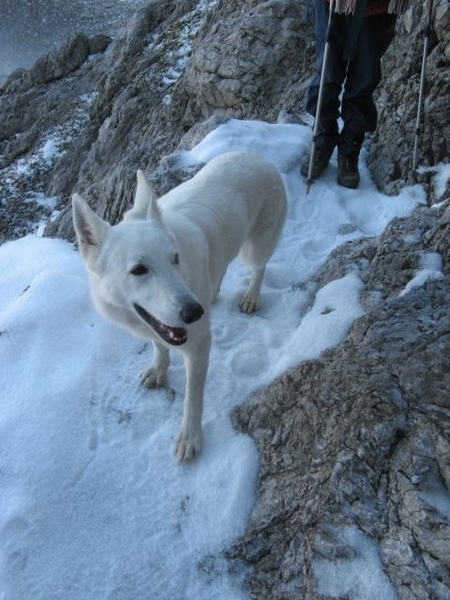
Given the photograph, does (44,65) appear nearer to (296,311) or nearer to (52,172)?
(52,172)

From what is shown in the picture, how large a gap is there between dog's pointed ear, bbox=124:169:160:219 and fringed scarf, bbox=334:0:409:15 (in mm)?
3431

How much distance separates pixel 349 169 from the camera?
651 cm

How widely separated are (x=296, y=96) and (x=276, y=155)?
3225 millimetres

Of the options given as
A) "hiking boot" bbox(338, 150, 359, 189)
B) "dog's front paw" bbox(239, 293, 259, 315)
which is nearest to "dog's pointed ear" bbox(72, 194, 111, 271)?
"dog's front paw" bbox(239, 293, 259, 315)

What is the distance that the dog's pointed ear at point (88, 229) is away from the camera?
3.15 meters

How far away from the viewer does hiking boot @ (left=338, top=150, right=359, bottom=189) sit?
21.2ft

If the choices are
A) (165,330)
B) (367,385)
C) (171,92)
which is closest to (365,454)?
(367,385)

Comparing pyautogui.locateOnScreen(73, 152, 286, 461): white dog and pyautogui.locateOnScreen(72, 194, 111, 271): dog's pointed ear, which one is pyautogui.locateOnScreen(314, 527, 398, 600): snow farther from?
pyautogui.locateOnScreen(72, 194, 111, 271): dog's pointed ear

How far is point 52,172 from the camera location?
1669 centimetres

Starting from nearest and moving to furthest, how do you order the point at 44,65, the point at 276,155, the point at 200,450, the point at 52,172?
the point at 200,450
the point at 276,155
the point at 52,172
the point at 44,65

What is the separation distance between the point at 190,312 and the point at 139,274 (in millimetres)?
481

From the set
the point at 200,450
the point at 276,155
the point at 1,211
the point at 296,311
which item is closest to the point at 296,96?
the point at 276,155

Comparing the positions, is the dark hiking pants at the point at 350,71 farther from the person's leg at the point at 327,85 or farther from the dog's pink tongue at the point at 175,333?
the dog's pink tongue at the point at 175,333

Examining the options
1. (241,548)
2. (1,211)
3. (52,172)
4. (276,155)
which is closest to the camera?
(241,548)
